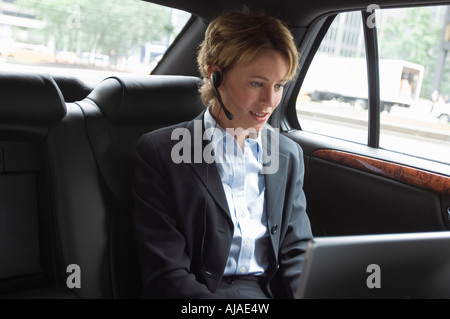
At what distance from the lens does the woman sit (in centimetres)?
142

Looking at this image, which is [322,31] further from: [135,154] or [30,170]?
[30,170]

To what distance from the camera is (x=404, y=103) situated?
213 cm

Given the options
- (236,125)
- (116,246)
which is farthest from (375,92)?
(116,246)

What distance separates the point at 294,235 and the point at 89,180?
0.67 m

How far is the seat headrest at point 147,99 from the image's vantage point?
1668mm

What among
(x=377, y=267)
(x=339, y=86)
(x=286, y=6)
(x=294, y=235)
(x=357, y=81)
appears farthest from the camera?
(x=339, y=86)

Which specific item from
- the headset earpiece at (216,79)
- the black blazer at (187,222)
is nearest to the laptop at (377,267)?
the black blazer at (187,222)

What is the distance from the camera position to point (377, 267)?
2.75 feet

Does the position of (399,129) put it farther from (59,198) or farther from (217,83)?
(59,198)

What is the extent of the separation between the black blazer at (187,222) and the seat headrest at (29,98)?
0.29m

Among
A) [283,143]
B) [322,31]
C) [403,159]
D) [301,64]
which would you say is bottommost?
[403,159]

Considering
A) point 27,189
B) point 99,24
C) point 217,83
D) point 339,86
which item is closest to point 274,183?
point 217,83

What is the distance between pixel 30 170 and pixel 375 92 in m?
1.45

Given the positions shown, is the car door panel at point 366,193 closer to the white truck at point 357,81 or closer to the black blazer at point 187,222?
the white truck at point 357,81
